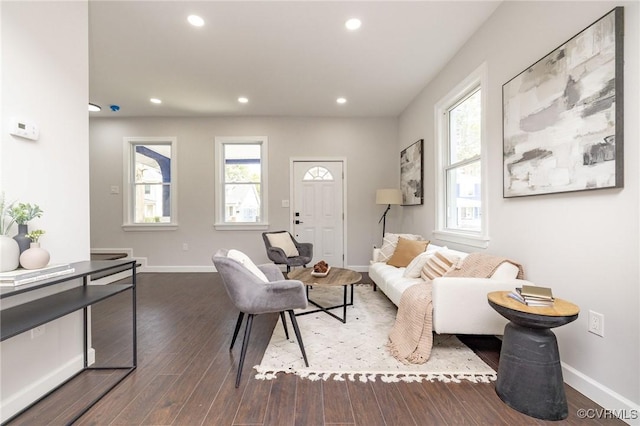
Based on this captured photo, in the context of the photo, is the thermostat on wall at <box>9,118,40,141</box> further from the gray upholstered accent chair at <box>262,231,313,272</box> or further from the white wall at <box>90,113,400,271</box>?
the white wall at <box>90,113,400,271</box>

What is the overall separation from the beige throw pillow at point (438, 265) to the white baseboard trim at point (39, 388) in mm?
2813

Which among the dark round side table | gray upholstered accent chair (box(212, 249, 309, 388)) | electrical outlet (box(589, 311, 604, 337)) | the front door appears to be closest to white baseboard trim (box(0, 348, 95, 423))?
gray upholstered accent chair (box(212, 249, 309, 388))

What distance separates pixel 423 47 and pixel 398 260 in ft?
7.94

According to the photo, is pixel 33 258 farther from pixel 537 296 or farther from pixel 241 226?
pixel 241 226

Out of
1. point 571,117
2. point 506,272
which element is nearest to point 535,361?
point 506,272

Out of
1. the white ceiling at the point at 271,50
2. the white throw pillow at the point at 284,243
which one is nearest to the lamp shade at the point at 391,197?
the white ceiling at the point at 271,50

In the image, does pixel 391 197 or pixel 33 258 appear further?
pixel 391 197

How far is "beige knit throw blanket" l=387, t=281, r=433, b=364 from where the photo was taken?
1970 millimetres

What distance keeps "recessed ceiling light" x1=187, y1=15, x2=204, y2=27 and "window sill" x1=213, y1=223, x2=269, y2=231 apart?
3169 mm

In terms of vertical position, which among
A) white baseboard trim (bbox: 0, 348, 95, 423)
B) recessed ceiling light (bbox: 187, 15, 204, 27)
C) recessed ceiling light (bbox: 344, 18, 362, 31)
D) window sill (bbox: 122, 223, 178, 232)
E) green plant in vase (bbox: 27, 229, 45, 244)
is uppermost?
recessed ceiling light (bbox: 187, 15, 204, 27)

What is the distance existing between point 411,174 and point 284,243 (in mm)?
2313

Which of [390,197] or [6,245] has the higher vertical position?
[390,197]

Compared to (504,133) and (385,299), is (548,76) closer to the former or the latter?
(504,133)

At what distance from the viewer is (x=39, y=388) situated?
5.25 ft
